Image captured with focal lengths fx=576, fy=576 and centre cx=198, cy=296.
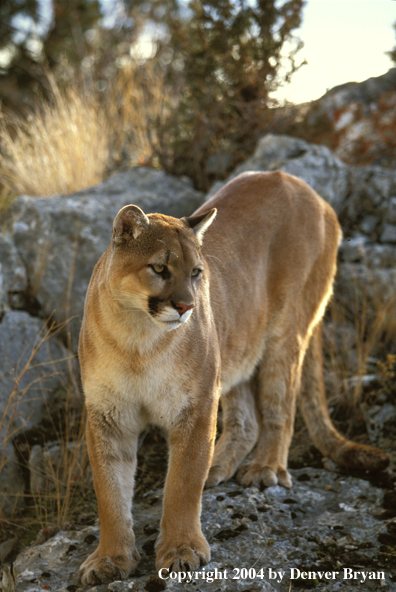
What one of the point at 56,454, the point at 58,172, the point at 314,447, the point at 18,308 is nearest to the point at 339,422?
the point at 314,447

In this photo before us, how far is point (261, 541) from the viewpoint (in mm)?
2785

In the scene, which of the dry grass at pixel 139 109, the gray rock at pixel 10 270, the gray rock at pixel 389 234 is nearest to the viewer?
the gray rock at pixel 10 270

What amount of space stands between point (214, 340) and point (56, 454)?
1.68m

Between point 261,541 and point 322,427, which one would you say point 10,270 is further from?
point 261,541

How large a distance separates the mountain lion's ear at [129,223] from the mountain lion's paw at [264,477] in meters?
1.70

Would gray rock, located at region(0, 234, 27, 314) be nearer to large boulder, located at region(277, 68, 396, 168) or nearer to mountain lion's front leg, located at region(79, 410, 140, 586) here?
mountain lion's front leg, located at region(79, 410, 140, 586)

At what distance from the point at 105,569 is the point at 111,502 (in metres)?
0.28

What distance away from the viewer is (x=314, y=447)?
4.00 metres

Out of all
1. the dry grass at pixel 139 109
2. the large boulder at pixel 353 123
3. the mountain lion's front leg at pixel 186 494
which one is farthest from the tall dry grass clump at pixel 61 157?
the mountain lion's front leg at pixel 186 494

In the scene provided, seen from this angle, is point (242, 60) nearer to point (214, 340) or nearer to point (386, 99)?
point (386, 99)

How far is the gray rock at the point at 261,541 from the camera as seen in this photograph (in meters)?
2.49

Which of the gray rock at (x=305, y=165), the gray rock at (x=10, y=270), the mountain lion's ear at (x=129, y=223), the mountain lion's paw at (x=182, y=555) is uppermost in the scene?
the gray rock at (x=305, y=165)

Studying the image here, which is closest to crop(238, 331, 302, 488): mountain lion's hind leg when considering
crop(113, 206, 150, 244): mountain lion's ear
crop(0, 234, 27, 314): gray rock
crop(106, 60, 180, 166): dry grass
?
crop(113, 206, 150, 244): mountain lion's ear

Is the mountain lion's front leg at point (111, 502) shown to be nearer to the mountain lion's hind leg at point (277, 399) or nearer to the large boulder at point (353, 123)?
the mountain lion's hind leg at point (277, 399)
